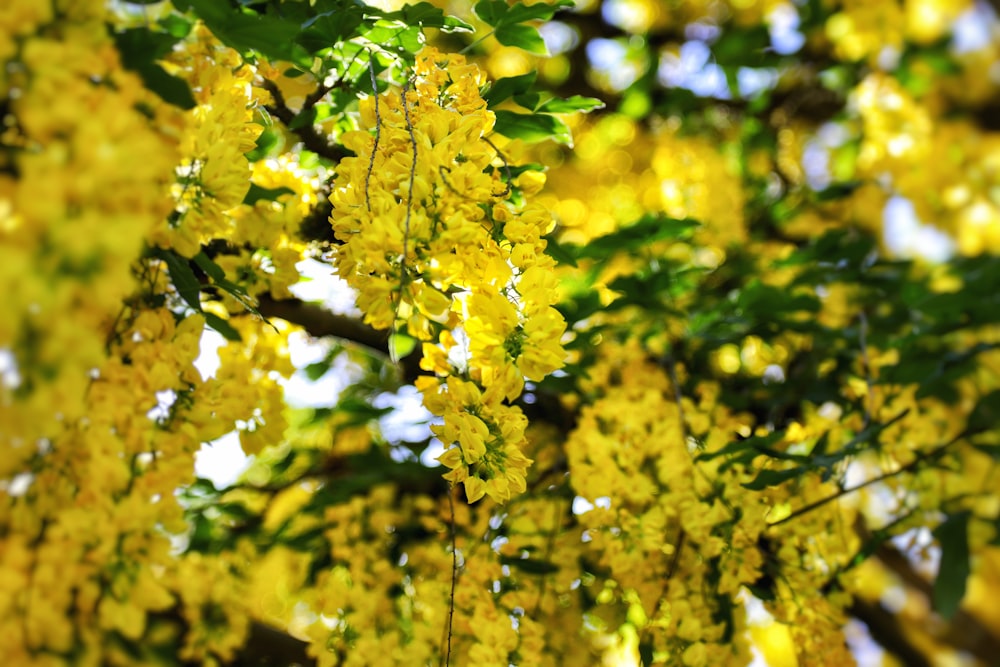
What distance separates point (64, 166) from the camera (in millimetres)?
661

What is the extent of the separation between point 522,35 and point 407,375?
2.47ft

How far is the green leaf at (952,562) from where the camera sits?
1.57 metres

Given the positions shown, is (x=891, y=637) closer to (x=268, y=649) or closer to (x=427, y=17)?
(x=268, y=649)

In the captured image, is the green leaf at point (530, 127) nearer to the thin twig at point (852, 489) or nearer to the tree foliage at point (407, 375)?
the tree foliage at point (407, 375)

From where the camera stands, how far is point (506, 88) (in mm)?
1171

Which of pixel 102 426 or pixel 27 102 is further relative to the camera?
pixel 102 426

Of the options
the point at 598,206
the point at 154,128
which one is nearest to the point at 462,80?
the point at 154,128

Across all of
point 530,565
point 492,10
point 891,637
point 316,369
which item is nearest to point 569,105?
point 492,10

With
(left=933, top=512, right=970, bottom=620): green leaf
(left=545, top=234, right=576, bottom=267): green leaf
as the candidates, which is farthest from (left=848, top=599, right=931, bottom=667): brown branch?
(left=545, top=234, right=576, bottom=267): green leaf

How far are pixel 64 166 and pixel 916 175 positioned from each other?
3.12 metres

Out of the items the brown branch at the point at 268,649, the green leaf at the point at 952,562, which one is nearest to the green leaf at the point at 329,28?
the brown branch at the point at 268,649

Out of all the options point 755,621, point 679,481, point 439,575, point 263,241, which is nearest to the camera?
point 263,241

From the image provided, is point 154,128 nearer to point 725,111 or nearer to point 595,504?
point 595,504

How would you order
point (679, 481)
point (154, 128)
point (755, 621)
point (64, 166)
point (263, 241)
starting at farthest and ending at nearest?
1. point (755, 621)
2. point (679, 481)
3. point (263, 241)
4. point (154, 128)
5. point (64, 166)
